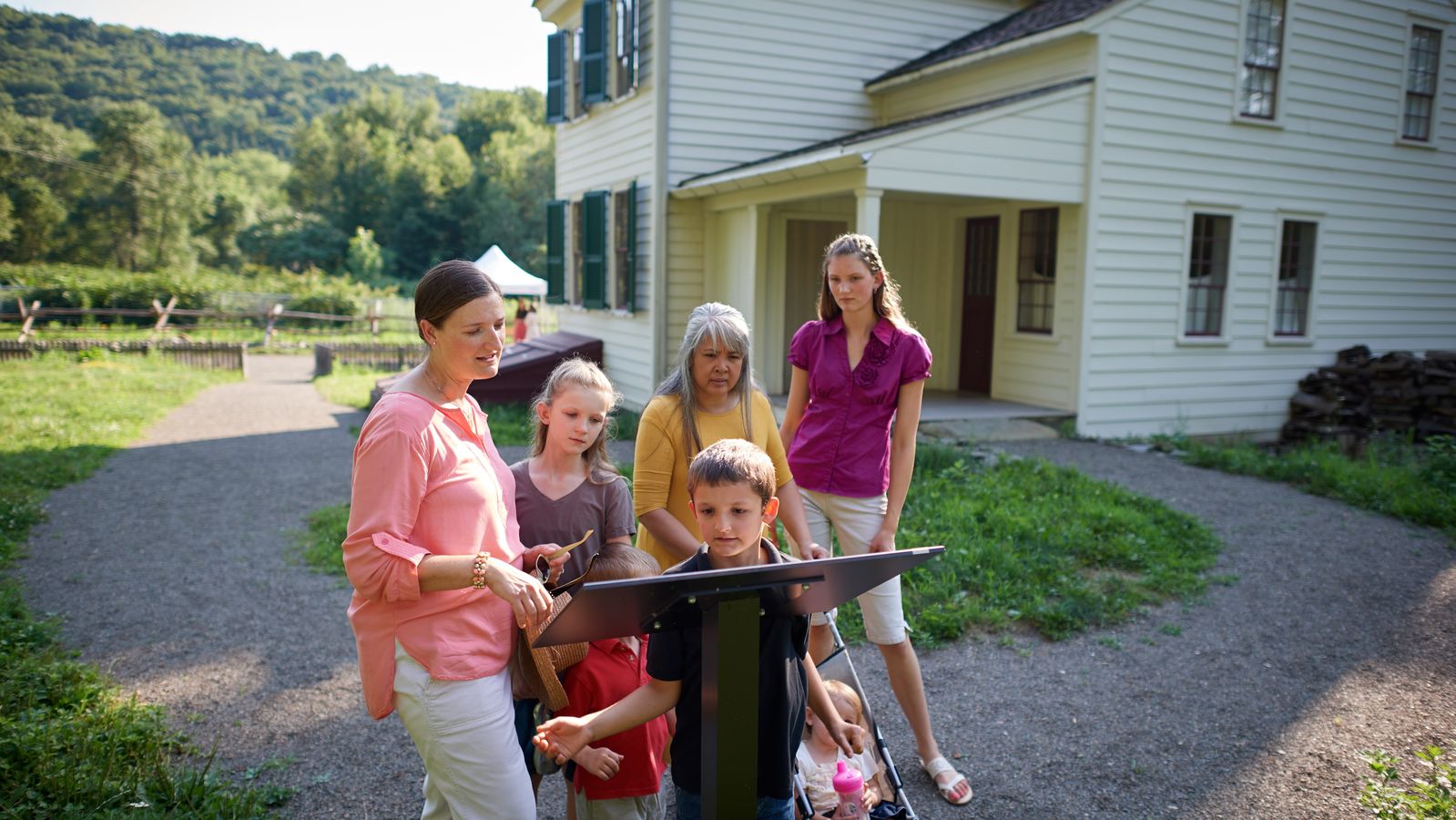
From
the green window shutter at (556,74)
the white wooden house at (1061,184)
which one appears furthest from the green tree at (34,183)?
the white wooden house at (1061,184)

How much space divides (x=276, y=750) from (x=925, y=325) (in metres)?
11.1

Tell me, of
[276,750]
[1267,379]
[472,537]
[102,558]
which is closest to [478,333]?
[472,537]

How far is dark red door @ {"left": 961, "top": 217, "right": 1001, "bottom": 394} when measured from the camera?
12602 millimetres

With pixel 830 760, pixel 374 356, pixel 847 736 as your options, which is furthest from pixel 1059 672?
pixel 374 356

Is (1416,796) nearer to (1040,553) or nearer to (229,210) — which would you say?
(1040,553)

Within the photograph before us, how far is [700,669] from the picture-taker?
6.81ft

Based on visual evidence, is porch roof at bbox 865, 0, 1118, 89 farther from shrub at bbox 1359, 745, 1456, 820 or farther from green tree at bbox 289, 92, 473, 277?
green tree at bbox 289, 92, 473, 277

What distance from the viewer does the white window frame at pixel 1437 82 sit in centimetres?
1270

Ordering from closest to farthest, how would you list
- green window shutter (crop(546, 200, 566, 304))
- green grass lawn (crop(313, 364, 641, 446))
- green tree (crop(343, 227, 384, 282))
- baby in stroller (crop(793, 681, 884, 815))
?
baby in stroller (crop(793, 681, 884, 815)) → green grass lawn (crop(313, 364, 641, 446)) → green window shutter (crop(546, 200, 566, 304)) → green tree (crop(343, 227, 384, 282))

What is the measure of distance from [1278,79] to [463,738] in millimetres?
13574

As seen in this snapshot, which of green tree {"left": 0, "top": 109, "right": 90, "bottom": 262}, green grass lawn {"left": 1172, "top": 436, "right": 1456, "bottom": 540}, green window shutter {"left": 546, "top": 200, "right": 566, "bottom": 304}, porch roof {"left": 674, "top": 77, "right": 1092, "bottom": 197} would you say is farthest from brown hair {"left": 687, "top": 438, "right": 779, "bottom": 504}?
green tree {"left": 0, "top": 109, "right": 90, "bottom": 262}

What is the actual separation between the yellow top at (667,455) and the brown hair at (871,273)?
2.24 feet

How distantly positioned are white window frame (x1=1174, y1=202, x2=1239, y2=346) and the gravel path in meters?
4.21

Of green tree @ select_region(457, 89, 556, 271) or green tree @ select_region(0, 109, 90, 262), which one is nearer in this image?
green tree @ select_region(0, 109, 90, 262)
